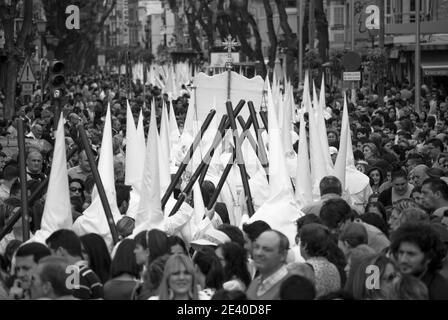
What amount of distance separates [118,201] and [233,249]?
178 inches

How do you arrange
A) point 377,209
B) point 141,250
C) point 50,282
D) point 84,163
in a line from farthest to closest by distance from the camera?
point 84,163 → point 377,209 → point 141,250 → point 50,282

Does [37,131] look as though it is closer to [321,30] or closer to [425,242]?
[425,242]

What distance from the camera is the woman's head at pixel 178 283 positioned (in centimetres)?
809

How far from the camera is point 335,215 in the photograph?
10.9 meters

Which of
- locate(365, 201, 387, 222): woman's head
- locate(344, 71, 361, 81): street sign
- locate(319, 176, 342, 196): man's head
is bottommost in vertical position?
locate(344, 71, 361, 81): street sign

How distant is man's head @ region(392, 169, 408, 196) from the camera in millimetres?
14492

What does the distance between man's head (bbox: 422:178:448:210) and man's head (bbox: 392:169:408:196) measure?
5.55 feet

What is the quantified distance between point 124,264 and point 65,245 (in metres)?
0.74

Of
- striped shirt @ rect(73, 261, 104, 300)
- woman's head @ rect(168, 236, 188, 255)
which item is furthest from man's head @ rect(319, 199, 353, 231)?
striped shirt @ rect(73, 261, 104, 300)

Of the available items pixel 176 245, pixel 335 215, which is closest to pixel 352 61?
pixel 335 215

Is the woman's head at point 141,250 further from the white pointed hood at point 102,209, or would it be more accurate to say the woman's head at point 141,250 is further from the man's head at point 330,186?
the man's head at point 330,186

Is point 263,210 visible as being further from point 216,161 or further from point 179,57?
point 179,57

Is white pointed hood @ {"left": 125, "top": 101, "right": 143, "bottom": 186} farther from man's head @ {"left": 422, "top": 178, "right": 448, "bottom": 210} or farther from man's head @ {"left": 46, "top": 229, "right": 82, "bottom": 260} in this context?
man's head @ {"left": 46, "top": 229, "right": 82, "bottom": 260}

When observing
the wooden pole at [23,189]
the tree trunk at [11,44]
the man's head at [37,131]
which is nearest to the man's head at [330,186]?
the wooden pole at [23,189]
